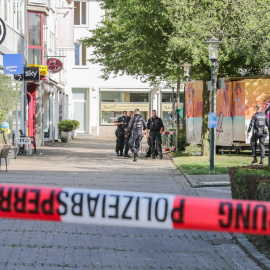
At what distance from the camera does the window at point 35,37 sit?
3278 centimetres

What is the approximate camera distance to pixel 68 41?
1412 inches

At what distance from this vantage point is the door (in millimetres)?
55438

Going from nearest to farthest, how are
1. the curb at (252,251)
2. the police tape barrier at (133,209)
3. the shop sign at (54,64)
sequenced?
the police tape barrier at (133,209) < the curb at (252,251) < the shop sign at (54,64)

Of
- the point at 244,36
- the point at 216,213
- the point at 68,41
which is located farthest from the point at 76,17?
the point at 216,213

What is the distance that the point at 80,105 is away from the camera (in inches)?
2194

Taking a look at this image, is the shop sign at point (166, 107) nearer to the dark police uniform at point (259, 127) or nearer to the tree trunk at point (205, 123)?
the tree trunk at point (205, 123)

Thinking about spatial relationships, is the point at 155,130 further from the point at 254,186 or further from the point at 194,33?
the point at 254,186

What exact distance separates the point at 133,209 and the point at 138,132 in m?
21.9

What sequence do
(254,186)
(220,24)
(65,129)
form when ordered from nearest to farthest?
(254,186)
(220,24)
(65,129)

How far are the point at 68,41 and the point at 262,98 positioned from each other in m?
14.0

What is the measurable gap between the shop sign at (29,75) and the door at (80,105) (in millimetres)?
28437

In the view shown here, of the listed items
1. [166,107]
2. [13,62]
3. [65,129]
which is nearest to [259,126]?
[13,62]

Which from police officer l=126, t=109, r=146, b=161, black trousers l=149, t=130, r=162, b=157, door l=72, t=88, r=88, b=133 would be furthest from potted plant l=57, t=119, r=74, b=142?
police officer l=126, t=109, r=146, b=161

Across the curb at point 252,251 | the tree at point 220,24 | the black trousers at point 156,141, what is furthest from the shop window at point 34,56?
the curb at point 252,251
